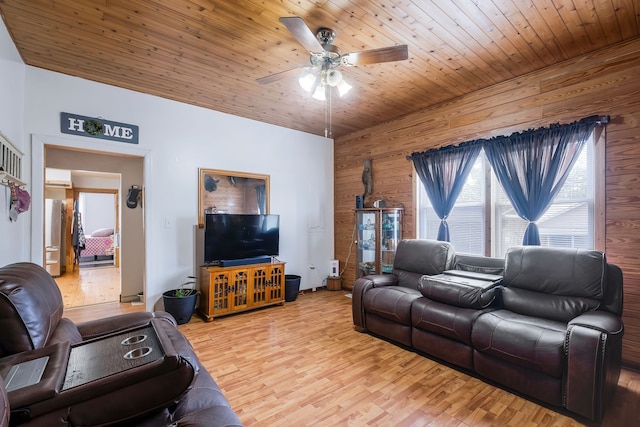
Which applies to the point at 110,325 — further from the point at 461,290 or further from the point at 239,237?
the point at 461,290

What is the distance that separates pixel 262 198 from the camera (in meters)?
4.54

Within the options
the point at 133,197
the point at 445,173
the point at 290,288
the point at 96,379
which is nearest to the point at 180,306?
the point at 290,288

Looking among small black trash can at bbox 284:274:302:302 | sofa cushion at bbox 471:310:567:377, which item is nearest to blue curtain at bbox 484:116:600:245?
sofa cushion at bbox 471:310:567:377

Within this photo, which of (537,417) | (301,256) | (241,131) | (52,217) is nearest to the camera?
(537,417)

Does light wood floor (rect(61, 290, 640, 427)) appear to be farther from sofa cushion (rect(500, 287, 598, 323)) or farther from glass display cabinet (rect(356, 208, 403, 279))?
glass display cabinet (rect(356, 208, 403, 279))

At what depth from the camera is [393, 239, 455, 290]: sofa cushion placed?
10.8 ft

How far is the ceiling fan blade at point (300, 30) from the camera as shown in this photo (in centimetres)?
186

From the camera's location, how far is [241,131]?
14.3 feet

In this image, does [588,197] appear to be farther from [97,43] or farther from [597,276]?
[97,43]

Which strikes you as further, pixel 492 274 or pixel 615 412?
pixel 492 274

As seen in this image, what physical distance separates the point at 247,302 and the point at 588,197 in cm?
390

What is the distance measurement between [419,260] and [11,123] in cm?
408

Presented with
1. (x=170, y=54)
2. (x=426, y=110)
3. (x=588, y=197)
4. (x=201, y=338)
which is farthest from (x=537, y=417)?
(x=170, y=54)

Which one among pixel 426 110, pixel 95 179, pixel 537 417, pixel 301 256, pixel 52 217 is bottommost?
pixel 537 417
